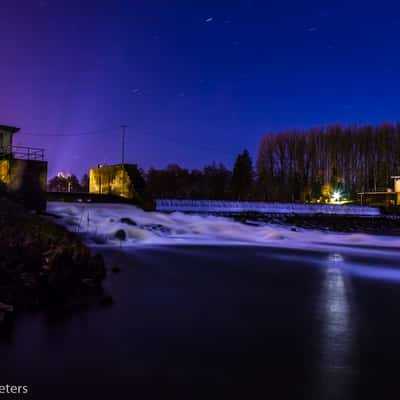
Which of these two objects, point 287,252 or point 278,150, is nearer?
point 287,252

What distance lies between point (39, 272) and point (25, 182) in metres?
14.1

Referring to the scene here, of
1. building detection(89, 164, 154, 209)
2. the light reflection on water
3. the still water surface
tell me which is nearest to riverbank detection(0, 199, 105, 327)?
the still water surface

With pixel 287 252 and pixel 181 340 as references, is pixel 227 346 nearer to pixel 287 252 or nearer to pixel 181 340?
A: pixel 181 340

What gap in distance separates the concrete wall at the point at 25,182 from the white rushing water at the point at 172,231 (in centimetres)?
88

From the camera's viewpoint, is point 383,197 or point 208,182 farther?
point 208,182

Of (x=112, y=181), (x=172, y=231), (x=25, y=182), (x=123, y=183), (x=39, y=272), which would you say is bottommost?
(x=172, y=231)

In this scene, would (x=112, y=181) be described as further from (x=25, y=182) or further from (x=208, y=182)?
(x=208, y=182)

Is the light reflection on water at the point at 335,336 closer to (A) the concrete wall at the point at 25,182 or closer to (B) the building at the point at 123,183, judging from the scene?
(A) the concrete wall at the point at 25,182

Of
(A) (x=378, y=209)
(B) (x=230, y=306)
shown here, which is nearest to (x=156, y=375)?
(B) (x=230, y=306)

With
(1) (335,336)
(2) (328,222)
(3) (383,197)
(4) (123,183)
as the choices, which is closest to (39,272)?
(1) (335,336)

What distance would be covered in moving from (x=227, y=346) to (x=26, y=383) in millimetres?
1790

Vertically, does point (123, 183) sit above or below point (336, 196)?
above

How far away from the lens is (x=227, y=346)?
4023mm

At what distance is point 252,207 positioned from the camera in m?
28.5
